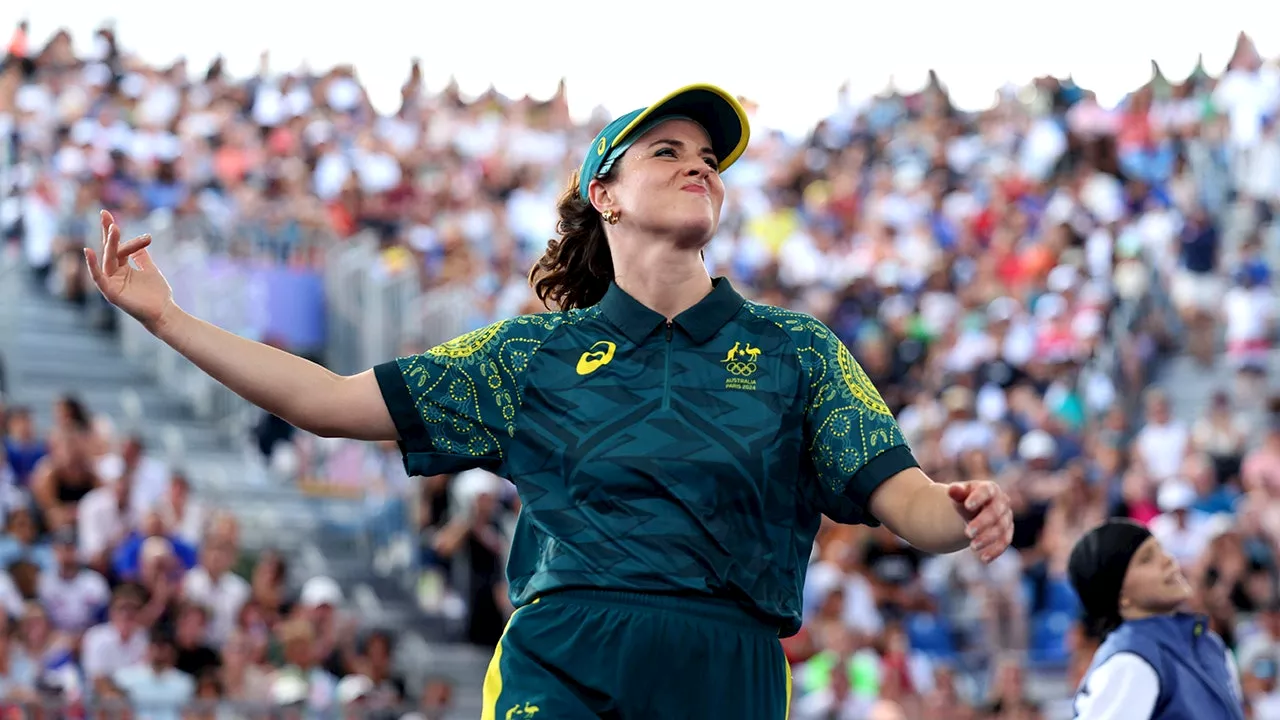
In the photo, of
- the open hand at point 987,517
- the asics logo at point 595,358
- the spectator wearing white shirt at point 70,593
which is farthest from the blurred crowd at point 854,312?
the open hand at point 987,517

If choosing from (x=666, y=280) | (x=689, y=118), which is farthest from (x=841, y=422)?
(x=689, y=118)

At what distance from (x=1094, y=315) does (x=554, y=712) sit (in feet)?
40.0

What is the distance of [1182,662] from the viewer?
5.16m

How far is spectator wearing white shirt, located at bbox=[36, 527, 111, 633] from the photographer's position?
10023 millimetres

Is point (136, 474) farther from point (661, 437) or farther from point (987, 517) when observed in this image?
point (987, 517)

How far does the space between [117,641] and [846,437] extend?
713 centimetres

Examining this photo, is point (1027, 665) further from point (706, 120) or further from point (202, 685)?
point (706, 120)

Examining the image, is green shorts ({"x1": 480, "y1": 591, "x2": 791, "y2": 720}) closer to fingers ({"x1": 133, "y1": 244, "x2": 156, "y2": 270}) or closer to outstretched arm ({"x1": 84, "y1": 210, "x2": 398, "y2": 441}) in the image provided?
outstretched arm ({"x1": 84, "y1": 210, "x2": 398, "y2": 441})

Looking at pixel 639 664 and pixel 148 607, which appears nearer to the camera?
pixel 639 664

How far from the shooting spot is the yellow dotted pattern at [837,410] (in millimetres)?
3547

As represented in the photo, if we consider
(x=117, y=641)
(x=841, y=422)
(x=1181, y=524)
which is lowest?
(x=117, y=641)

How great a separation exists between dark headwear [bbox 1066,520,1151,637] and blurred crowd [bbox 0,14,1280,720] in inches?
140

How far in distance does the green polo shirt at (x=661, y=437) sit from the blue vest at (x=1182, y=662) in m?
1.83

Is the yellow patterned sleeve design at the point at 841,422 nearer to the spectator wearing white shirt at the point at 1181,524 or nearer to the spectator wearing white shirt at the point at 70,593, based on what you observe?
the spectator wearing white shirt at the point at 70,593
